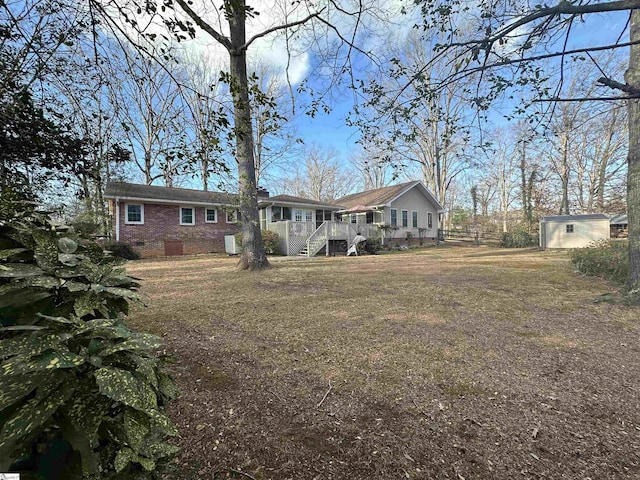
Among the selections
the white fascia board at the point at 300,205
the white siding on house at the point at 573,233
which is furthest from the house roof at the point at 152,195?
the white siding on house at the point at 573,233

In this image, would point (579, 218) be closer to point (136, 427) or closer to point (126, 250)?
point (136, 427)

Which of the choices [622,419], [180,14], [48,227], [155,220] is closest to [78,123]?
[180,14]

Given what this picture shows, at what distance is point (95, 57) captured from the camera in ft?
11.3

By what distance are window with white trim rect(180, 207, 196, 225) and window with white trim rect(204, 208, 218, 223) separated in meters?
0.71

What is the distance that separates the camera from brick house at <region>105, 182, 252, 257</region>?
14.4 metres

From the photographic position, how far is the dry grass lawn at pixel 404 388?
5.62 ft

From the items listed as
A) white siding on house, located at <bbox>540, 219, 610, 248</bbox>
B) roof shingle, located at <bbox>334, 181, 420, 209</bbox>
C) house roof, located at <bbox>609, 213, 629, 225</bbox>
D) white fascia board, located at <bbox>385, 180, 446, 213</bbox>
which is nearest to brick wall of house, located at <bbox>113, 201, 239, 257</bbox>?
roof shingle, located at <bbox>334, 181, 420, 209</bbox>

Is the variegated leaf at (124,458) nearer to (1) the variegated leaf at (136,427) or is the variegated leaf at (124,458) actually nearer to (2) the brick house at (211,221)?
(1) the variegated leaf at (136,427)

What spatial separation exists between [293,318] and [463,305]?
300 centimetres

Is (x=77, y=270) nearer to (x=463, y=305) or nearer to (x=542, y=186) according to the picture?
(x=463, y=305)

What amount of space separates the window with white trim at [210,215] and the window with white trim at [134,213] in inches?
133

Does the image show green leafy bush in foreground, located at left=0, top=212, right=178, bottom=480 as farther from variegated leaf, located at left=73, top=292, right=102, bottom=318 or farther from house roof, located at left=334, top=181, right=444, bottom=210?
house roof, located at left=334, top=181, right=444, bottom=210

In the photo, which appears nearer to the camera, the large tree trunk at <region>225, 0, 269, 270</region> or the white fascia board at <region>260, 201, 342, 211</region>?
the large tree trunk at <region>225, 0, 269, 270</region>

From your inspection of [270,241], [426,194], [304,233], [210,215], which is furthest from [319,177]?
[270,241]
